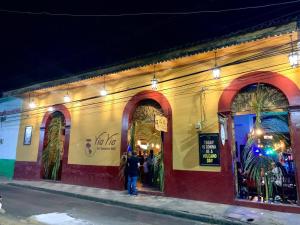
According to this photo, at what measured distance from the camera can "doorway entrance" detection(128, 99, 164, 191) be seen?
1212 centimetres

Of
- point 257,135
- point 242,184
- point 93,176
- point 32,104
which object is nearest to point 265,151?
point 257,135

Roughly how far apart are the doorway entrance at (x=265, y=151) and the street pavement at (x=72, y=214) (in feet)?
10.1

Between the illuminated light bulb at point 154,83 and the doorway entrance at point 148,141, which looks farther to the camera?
the doorway entrance at point 148,141

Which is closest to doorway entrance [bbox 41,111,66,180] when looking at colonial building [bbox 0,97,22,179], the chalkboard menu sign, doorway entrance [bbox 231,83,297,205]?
colonial building [bbox 0,97,22,179]

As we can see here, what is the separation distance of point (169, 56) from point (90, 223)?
7.15m

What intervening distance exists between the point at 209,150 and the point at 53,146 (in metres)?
10.5

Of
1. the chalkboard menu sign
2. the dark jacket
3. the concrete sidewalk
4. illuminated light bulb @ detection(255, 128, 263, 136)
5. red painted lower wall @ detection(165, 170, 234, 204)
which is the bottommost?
the concrete sidewalk

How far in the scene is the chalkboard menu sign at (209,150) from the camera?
1002 cm

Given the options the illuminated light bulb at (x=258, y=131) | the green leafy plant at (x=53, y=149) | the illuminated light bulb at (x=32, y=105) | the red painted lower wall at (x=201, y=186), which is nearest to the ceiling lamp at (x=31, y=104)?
the illuminated light bulb at (x=32, y=105)

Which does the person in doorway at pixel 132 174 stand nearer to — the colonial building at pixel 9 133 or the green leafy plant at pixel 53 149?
the green leafy plant at pixel 53 149

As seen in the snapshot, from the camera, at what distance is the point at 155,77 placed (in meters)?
12.2

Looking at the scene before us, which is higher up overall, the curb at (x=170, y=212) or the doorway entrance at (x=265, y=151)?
the doorway entrance at (x=265, y=151)

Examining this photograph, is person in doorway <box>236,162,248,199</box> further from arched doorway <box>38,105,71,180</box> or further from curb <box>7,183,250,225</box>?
arched doorway <box>38,105,71,180</box>

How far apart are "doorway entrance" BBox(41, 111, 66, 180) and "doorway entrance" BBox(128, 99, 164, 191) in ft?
16.8
